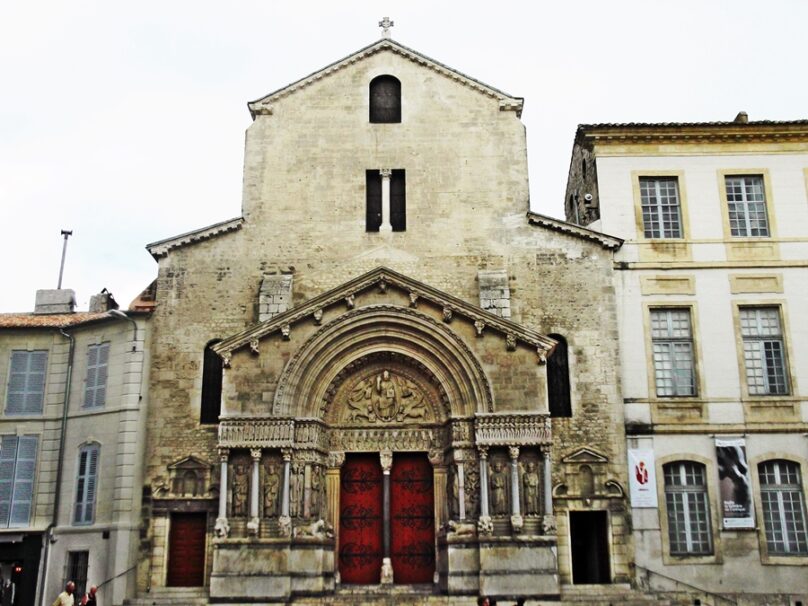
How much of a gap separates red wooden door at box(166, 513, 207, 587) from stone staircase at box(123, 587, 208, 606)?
26 centimetres

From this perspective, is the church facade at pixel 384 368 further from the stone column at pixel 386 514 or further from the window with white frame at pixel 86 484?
the window with white frame at pixel 86 484

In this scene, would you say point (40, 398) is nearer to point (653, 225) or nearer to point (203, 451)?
point (203, 451)

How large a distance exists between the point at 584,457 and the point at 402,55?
11699 mm

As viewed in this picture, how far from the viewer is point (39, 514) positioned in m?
21.8

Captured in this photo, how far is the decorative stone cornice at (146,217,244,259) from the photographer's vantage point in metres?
22.3

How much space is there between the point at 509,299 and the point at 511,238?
1741 mm

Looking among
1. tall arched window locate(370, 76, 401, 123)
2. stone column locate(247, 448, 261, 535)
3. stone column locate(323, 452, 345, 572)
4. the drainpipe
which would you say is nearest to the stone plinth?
stone column locate(323, 452, 345, 572)

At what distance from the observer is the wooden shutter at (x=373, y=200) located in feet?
74.8

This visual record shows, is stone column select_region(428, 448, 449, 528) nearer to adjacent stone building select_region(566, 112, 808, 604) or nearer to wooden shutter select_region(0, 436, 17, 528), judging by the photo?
adjacent stone building select_region(566, 112, 808, 604)

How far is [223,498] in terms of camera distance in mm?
19406

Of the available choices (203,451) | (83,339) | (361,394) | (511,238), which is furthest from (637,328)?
(83,339)

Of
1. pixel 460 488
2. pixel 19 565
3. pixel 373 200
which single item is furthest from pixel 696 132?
pixel 19 565

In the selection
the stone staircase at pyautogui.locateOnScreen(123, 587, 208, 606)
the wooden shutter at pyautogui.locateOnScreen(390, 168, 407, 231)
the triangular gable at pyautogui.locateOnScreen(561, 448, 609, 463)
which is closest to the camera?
the stone staircase at pyautogui.locateOnScreen(123, 587, 208, 606)

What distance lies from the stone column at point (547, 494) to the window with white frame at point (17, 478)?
12.7 metres
